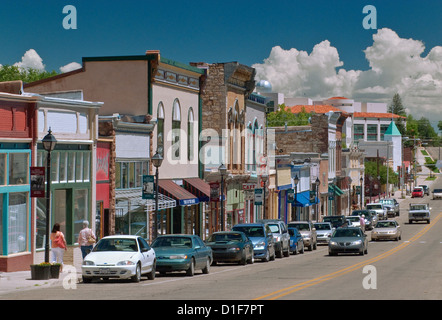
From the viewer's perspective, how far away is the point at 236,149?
54188mm

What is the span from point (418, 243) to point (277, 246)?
1663 centimetres

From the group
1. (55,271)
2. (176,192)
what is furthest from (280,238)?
(55,271)

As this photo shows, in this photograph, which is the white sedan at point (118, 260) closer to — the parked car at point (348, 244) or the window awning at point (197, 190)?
the parked car at point (348, 244)

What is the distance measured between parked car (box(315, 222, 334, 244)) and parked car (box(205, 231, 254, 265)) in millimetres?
20941

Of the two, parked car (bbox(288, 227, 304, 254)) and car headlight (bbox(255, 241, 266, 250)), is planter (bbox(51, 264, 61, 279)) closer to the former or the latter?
car headlight (bbox(255, 241, 266, 250))

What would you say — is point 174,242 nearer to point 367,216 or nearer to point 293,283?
point 293,283

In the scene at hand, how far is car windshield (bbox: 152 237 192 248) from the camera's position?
28.7 metres

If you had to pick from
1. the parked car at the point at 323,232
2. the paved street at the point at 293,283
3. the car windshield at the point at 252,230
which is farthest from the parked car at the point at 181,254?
the parked car at the point at 323,232

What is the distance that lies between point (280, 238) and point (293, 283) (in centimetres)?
1662

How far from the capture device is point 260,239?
37.4 meters

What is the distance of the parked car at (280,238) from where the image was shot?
40406mm

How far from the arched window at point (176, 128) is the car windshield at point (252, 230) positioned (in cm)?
787

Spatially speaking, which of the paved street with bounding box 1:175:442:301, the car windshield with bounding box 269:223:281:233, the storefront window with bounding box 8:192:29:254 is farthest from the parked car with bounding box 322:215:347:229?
the storefront window with bounding box 8:192:29:254
